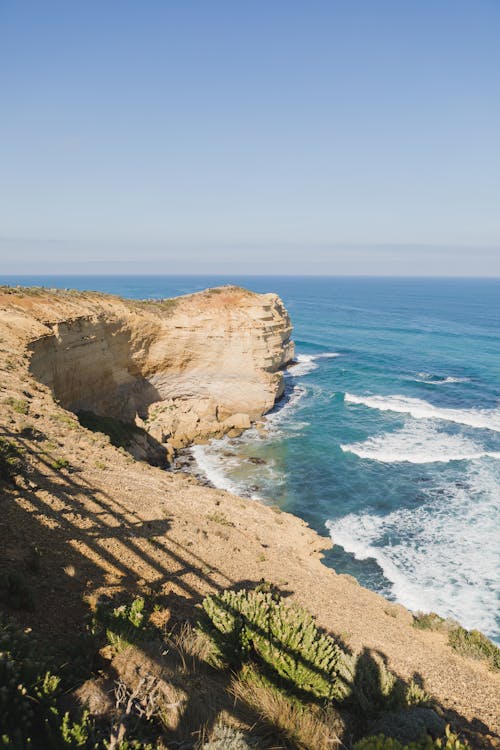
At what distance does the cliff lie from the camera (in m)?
9.14

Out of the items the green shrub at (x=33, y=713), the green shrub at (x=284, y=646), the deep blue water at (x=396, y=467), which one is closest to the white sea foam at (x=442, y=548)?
the deep blue water at (x=396, y=467)

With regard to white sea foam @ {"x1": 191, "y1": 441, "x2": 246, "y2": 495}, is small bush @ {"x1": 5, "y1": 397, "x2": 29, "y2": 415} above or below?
above

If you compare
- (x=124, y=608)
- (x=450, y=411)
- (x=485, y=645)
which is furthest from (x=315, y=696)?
(x=450, y=411)

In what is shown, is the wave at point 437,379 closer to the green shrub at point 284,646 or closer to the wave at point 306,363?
the wave at point 306,363

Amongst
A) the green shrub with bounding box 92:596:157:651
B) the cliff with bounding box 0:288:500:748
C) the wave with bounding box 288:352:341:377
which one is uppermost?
the green shrub with bounding box 92:596:157:651

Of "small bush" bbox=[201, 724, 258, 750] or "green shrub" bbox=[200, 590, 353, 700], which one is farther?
"green shrub" bbox=[200, 590, 353, 700]

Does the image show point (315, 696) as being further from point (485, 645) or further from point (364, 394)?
point (364, 394)

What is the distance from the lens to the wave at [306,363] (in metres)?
54.4

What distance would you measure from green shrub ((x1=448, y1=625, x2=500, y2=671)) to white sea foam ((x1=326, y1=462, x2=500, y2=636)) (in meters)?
5.14

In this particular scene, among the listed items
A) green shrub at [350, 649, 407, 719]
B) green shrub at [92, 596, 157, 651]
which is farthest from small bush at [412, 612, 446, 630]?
green shrub at [92, 596, 157, 651]

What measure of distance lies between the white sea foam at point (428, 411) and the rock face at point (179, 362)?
9631 millimetres

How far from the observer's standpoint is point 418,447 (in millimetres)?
33156

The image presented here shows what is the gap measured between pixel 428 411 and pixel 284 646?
122 feet

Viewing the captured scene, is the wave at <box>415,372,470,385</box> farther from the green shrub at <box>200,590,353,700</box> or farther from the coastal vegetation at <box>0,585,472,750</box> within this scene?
the green shrub at <box>200,590,353,700</box>
